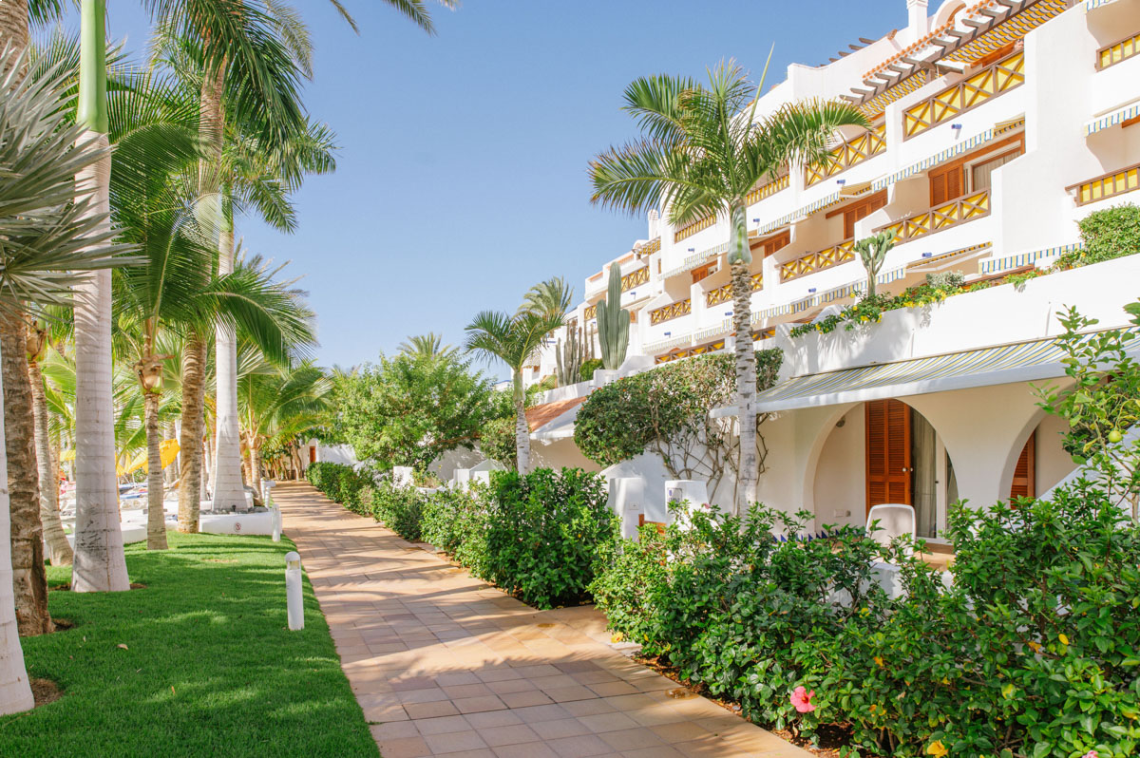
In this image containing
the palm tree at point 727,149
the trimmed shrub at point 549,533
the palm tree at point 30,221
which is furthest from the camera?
the palm tree at point 727,149

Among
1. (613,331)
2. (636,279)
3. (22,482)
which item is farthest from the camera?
(636,279)

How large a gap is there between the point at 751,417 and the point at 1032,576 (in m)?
7.23

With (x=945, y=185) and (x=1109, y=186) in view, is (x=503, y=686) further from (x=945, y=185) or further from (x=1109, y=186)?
(x=945, y=185)

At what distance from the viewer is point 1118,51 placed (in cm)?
1448

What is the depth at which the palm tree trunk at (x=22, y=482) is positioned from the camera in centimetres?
708

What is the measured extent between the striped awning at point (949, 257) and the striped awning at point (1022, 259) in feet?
2.44

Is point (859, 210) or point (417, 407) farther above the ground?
point (859, 210)

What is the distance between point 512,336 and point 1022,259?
34.4ft

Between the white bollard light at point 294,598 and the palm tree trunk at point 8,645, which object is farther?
the white bollard light at point 294,598

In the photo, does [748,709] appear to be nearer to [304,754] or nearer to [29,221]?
[304,754]

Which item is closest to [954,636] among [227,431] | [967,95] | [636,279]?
[967,95]

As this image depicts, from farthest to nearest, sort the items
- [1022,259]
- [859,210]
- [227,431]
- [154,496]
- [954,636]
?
1. [859,210]
2. [227,431]
3. [1022,259]
4. [154,496]
5. [954,636]

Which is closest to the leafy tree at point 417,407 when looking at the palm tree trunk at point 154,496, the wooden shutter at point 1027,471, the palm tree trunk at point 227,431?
the palm tree trunk at point 227,431

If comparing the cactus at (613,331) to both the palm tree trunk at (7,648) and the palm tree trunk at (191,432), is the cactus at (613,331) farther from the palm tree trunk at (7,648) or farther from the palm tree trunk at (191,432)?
the palm tree trunk at (7,648)
